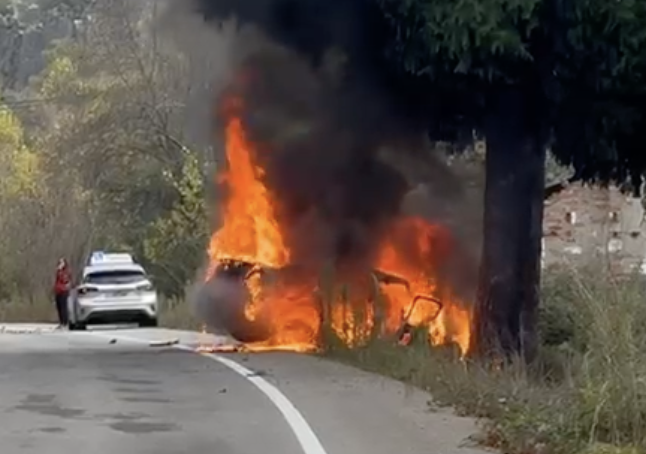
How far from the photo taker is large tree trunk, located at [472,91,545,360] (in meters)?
21.1

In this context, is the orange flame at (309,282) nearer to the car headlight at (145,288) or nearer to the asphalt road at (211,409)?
the asphalt road at (211,409)

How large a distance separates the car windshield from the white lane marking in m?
12.5

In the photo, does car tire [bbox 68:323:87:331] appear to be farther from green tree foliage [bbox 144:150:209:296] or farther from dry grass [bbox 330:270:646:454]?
dry grass [bbox 330:270:646:454]

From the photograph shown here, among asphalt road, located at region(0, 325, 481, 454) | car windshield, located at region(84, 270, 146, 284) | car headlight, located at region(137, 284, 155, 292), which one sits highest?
car windshield, located at region(84, 270, 146, 284)

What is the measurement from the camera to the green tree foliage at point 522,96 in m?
18.3

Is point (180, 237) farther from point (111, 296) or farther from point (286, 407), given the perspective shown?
point (286, 407)

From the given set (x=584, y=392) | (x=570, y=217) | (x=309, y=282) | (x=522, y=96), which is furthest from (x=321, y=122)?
(x=570, y=217)

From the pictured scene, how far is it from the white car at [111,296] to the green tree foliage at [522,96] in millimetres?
14135

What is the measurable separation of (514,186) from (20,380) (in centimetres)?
693

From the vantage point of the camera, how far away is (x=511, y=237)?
21438 mm

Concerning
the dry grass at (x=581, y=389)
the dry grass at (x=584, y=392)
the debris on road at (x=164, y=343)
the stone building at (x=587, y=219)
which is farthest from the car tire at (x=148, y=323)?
the dry grass at (x=584, y=392)

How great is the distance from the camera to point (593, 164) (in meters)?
22.1

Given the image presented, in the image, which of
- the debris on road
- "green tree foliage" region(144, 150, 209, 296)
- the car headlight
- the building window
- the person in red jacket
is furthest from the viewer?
"green tree foliage" region(144, 150, 209, 296)

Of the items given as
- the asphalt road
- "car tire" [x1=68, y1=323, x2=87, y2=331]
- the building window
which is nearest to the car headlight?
"car tire" [x1=68, y1=323, x2=87, y2=331]
